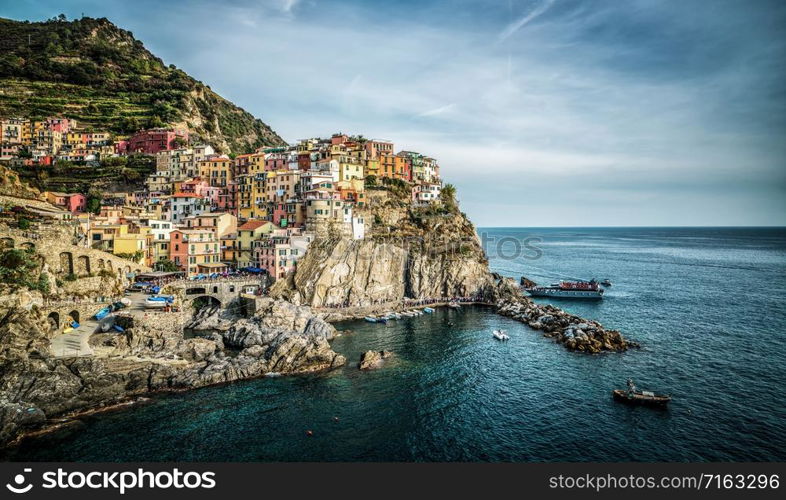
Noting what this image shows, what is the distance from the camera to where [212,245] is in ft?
226

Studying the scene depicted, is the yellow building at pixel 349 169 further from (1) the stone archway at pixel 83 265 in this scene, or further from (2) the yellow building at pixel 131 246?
(1) the stone archway at pixel 83 265

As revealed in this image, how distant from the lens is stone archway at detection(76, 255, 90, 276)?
50.2 m

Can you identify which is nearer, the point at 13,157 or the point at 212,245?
the point at 212,245

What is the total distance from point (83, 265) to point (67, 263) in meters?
1.53

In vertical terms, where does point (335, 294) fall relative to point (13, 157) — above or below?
below

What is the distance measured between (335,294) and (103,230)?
3418cm

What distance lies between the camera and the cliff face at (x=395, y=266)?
68.4 metres

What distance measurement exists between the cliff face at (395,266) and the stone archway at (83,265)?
23463 millimetres

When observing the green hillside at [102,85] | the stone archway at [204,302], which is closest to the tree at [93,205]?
the stone archway at [204,302]

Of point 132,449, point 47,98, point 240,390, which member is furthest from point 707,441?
point 47,98

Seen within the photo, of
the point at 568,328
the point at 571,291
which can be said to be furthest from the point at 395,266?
the point at 571,291

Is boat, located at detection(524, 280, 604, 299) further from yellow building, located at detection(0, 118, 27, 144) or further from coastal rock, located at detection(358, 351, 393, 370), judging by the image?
yellow building, located at detection(0, 118, 27, 144)

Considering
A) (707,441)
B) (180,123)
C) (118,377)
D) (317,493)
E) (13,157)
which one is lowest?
(707,441)

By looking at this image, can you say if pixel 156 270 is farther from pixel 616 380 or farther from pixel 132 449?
pixel 616 380
